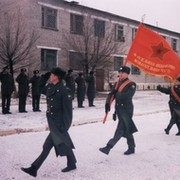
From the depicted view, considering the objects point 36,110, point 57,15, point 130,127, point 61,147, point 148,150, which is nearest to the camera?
point 61,147

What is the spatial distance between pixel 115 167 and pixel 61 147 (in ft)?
3.57

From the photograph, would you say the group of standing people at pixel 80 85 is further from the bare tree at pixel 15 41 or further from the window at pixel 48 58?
the window at pixel 48 58

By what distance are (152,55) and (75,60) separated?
725 inches

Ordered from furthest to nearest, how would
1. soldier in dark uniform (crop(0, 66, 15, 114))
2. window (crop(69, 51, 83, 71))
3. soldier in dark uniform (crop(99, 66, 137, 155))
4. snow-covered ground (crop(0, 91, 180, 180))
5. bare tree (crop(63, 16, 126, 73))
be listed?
1. window (crop(69, 51, 83, 71))
2. bare tree (crop(63, 16, 126, 73))
3. soldier in dark uniform (crop(0, 66, 15, 114))
4. soldier in dark uniform (crop(99, 66, 137, 155))
5. snow-covered ground (crop(0, 91, 180, 180))

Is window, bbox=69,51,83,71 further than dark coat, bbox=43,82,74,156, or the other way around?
window, bbox=69,51,83,71

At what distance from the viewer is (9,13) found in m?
23.1

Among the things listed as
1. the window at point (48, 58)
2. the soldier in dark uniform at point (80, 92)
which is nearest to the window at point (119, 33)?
the window at point (48, 58)

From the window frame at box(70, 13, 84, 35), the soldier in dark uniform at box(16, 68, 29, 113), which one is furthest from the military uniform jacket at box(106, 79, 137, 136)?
the window frame at box(70, 13, 84, 35)

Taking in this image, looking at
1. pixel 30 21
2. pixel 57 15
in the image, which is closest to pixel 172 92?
pixel 30 21

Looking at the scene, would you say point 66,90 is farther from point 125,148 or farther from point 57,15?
point 57,15

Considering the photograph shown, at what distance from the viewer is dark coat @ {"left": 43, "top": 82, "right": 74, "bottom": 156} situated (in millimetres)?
5242

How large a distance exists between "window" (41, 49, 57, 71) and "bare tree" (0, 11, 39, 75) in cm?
146

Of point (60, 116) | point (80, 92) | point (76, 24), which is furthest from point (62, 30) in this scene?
point (60, 116)

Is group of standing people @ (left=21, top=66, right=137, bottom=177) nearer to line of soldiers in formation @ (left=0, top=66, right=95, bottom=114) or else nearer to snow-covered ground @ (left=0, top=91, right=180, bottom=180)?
snow-covered ground @ (left=0, top=91, right=180, bottom=180)
